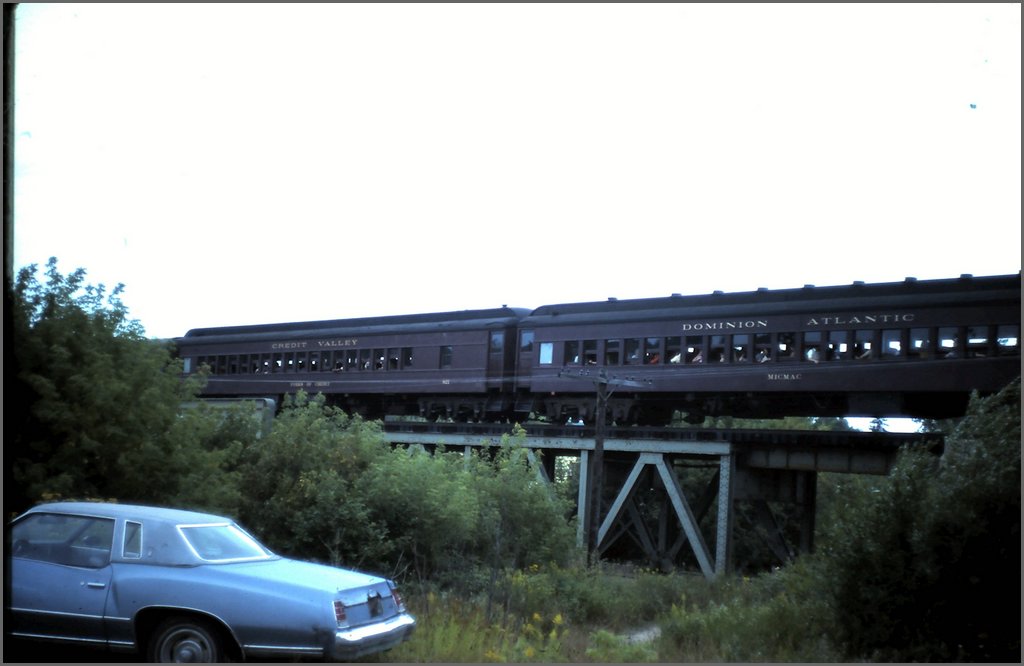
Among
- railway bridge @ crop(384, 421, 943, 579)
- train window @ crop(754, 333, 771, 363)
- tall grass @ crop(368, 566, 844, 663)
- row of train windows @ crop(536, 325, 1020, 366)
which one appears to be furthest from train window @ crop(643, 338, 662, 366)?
tall grass @ crop(368, 566, 844, 663)

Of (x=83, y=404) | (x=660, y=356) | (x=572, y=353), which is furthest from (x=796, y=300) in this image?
(x=83, y=404)

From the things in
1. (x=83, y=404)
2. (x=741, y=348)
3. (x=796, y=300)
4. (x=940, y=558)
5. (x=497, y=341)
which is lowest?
(x=940, y=558)

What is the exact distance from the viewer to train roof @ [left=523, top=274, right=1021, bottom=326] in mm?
18984

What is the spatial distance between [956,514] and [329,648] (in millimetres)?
6576

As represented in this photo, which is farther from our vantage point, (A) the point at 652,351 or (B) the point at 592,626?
(A) the point at 652,351

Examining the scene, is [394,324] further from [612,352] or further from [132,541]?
[132,541]

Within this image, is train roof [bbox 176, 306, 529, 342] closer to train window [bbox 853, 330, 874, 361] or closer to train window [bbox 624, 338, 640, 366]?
train window [bbox 624, 338, 640, 366]

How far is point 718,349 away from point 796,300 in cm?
223

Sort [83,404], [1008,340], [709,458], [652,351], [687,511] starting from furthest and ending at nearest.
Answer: [709,458] → [687,511] → [652,351] → [1008,340] → [83,404]

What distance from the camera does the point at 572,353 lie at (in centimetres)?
2667

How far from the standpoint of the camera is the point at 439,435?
26.6m

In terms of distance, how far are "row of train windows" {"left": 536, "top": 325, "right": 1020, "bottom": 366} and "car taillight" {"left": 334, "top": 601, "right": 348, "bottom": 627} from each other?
597 inches

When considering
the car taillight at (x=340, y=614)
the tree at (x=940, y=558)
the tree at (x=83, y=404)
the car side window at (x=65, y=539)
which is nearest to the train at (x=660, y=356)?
the tree at (x=83, y=404)

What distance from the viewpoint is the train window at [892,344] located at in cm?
2016
